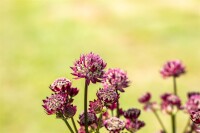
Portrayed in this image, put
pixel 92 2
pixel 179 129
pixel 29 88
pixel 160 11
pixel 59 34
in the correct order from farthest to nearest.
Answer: pixel 92 2, pixel 160 11, pixel 59 34, pixel 29 88, pixel 179 129

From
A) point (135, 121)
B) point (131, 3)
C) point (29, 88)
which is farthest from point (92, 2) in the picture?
point (135, 121)

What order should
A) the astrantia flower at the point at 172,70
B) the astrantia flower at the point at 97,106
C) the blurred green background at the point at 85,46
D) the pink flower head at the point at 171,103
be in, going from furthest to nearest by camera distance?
the blurred green background at the point at 85,46
the astrantia flower at the point at 172,70
the pink flower head at the point at 171,103
the astrantia flower at the point at 97,106

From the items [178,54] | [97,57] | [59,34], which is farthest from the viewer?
[59,34]

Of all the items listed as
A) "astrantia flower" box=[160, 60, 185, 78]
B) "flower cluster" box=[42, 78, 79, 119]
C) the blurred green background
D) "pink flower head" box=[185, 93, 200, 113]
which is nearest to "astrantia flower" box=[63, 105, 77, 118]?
"flower cluster" box=[42, 78, 79, 119]

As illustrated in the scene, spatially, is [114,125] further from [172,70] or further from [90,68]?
[172,70]

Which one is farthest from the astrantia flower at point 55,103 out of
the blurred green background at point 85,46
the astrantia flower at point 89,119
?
the blurred green background at point 85,46

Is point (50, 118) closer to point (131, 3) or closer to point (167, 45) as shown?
point (167, 45)

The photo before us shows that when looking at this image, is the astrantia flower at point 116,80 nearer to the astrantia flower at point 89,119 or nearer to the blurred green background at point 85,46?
the astrantia flower at point 89,119
